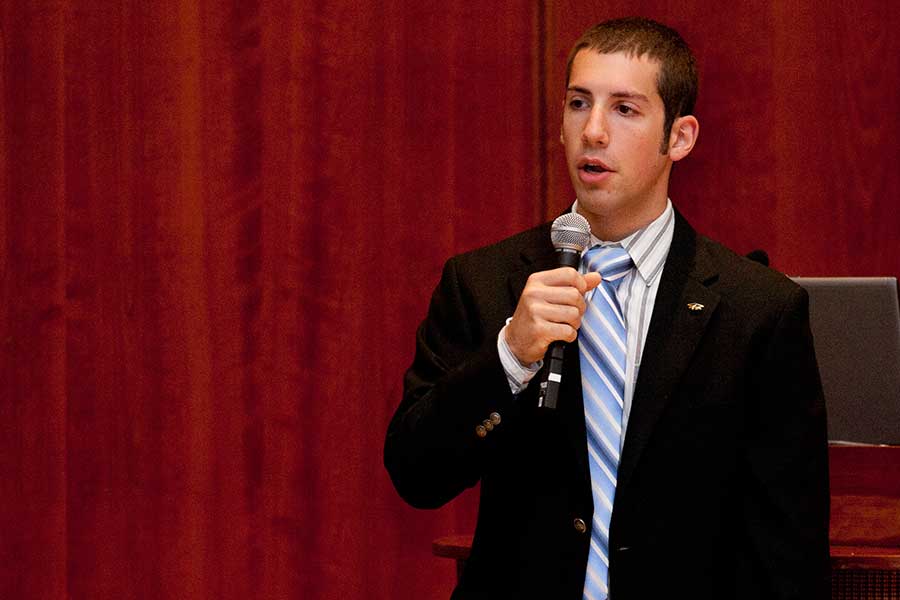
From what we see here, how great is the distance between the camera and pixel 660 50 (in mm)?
1404

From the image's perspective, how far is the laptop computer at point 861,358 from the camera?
1.63 m

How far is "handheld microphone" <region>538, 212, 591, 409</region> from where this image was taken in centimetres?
113

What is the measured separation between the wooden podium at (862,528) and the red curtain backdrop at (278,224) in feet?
2.29

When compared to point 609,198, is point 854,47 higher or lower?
higher

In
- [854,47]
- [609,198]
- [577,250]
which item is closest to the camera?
[577,250]

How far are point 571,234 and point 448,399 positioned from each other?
225 mm

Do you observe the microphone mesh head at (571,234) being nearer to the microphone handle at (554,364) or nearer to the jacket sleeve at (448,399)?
the microphone handle at (554,364)

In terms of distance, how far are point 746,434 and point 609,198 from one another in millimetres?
319

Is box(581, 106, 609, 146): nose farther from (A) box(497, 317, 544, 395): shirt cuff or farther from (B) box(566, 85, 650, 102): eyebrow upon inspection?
(A) box(497, 317, 544, 395): shirt cuff

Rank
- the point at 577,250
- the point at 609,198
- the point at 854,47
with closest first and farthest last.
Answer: the point at 577,250
the point at 609,198
the point at 854,47

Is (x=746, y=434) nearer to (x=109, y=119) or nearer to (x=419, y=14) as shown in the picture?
(x=419, y=14)

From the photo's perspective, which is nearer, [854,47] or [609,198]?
[609,198]

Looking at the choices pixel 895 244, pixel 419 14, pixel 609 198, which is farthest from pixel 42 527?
pixel 895 244

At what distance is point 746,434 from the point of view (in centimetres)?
131
